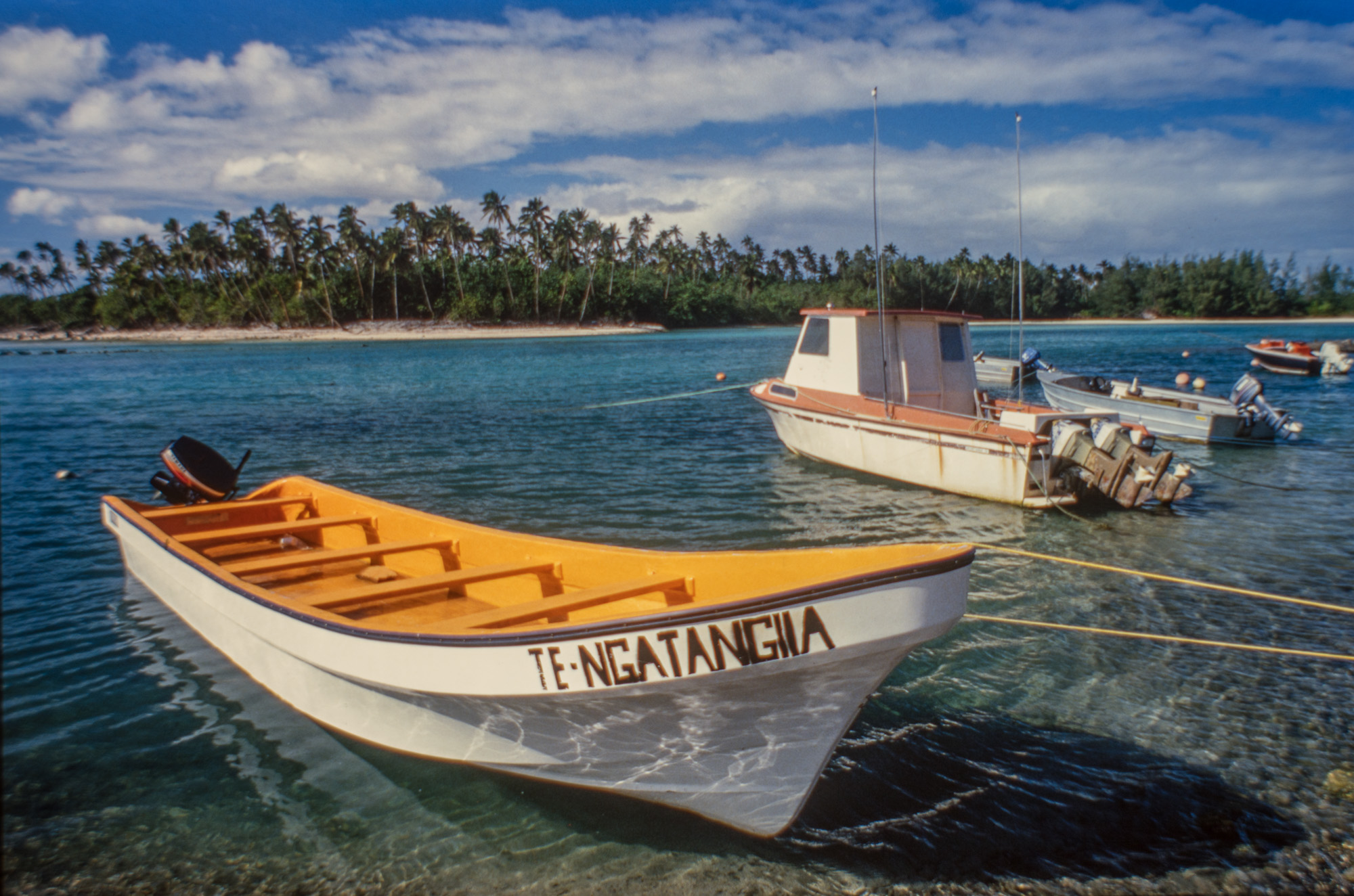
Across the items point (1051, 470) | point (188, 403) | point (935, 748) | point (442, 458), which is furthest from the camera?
point (188, 403)

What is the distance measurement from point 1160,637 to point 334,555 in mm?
6945

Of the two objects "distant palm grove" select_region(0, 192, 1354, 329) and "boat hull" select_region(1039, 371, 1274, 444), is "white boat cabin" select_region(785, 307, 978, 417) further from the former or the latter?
"distant palm grove" select_region(0, 192, 1354, 329)

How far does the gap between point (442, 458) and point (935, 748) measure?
13108 millimetres

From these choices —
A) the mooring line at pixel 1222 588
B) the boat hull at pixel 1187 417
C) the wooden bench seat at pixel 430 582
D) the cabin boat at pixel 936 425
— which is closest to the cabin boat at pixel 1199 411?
the boat hull at pixel 1187 417

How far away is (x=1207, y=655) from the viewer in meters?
6.40

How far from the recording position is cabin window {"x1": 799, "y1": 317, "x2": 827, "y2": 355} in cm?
1446

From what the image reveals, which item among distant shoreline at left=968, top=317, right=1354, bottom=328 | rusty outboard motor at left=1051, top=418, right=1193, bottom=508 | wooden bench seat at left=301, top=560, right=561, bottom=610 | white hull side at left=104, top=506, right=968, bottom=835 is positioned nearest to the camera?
white hull side at left=104, top=506, right=968, bottom=835

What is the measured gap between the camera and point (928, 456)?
1228cm

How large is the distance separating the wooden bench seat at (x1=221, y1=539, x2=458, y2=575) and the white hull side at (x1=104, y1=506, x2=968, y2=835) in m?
1.37

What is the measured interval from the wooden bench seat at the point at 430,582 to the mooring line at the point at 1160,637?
3961 mm

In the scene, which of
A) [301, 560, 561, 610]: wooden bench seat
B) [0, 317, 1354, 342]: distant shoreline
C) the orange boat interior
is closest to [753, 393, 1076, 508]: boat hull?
the orange boat interior

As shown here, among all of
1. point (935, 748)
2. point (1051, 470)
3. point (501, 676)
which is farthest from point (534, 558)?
point (1051, 470)

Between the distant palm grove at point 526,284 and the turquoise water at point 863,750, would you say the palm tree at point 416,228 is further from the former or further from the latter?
the turquoise water at point 863,750

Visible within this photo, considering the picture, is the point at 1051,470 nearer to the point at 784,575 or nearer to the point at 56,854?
the point at 784,575
